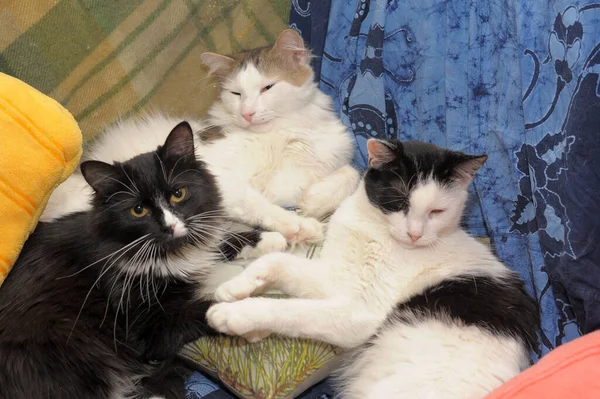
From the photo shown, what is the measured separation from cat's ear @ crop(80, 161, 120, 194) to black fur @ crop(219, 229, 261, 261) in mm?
416

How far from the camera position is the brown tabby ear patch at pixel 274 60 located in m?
2.00

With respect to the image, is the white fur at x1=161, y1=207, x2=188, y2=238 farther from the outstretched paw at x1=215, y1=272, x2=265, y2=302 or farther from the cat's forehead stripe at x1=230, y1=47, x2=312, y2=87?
the cat's forehead stripe at x1=230, y1=47, x2=312, y2=87

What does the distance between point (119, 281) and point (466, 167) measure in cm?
106

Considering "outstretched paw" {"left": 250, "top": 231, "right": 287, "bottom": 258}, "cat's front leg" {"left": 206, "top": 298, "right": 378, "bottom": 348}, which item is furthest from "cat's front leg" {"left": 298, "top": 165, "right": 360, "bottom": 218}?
"cat's front leg" {"left": 206, "top": 298, "right": 378, "bottom": 348}

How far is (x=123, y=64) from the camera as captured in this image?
191cm

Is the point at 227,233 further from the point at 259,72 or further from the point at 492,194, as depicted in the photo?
the point at 492,194

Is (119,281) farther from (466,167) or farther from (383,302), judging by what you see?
(466,167)

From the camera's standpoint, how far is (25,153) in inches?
49.3

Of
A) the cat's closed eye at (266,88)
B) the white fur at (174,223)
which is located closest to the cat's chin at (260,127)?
the cat's closed eye at (266,88)

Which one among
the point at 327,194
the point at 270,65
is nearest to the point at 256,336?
the point at 327,194

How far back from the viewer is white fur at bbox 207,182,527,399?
1269 millimetres

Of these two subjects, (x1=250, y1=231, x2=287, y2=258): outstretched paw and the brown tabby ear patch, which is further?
the brown tabby ear patch

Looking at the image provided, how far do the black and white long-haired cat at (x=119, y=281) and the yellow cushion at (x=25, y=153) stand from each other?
8 centimetres

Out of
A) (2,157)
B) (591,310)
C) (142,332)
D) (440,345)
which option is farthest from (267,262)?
(591,310)
